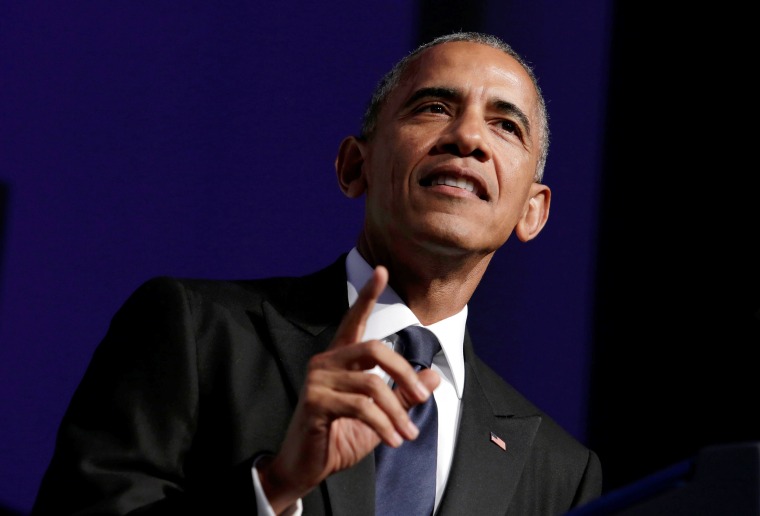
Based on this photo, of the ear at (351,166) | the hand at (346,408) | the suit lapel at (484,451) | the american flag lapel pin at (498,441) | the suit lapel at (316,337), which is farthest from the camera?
the ear at (351,166)

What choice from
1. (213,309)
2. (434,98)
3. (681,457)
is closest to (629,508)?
(213,309)

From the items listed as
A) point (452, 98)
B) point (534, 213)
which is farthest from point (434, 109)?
point (534, 213)

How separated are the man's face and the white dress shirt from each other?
0.21 feet

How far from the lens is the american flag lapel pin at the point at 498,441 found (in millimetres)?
1509

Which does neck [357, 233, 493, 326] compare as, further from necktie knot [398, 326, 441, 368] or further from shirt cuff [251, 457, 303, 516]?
shirt cuff [251, 457, 303, 516]

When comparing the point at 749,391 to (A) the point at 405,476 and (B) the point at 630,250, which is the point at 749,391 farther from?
(A) the point at 405,476

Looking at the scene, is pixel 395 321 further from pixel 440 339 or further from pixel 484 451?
pixel 484 451

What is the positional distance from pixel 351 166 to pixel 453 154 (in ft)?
0.76

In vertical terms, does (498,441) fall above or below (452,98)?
below

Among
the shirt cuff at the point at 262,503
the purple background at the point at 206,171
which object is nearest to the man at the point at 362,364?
the shirt cuff at the point at 262,503

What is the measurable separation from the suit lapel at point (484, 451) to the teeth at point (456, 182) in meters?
0.27

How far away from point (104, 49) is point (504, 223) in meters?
0.64

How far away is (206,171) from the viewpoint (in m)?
1.74

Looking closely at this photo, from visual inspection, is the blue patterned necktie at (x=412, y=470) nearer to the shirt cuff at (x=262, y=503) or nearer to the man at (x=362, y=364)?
the man at (x=362, y=364)
